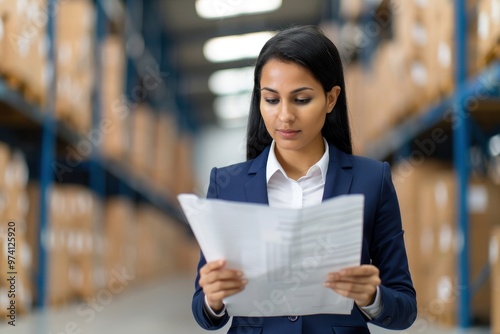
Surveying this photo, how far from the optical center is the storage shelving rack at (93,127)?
5.34 m

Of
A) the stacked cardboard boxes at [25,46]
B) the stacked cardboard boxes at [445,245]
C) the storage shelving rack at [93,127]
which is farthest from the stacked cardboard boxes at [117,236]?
the stacked cardboard boxes at [445,245]

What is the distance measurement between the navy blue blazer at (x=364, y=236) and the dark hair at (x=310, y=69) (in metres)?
0.07

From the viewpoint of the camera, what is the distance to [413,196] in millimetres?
5609

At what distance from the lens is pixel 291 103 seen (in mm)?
1339

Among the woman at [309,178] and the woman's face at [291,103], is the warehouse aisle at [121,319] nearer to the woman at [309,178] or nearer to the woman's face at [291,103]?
the woman at [309,178]

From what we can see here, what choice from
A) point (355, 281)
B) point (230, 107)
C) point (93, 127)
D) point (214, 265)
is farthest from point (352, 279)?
point (230, 107)

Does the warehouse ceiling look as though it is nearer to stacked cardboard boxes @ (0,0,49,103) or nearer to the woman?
stacked cardboard boxes @ (0,0,49,103)

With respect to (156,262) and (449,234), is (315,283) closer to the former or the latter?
(449,234)

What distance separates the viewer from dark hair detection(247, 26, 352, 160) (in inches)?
53.1

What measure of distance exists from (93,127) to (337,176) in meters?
6.17

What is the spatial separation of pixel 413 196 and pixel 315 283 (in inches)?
179

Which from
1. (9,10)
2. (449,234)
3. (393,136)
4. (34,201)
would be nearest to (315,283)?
(9,10)

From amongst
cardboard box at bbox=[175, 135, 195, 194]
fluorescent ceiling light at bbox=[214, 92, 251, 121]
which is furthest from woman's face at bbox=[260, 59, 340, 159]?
fluorescent ceiling light at bbox=[214, 92, 251, 121]

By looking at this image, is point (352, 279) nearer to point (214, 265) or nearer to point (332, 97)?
point (214, 265)
